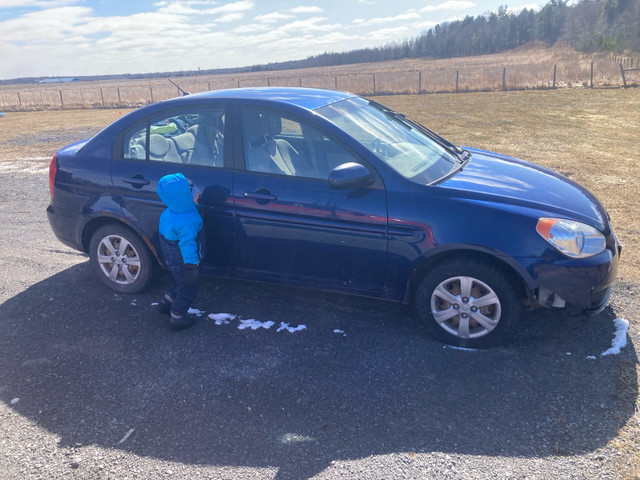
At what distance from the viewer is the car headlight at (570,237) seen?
3.45m

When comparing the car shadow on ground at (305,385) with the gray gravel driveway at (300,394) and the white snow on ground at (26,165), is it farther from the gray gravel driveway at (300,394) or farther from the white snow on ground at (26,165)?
the white snow on ground at (26,165)

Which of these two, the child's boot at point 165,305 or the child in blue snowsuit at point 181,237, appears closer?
the child in blue snowsuit at point 181,237

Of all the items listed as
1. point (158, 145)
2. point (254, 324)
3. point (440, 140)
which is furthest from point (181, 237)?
point (440, 140)

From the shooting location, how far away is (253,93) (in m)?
4.60

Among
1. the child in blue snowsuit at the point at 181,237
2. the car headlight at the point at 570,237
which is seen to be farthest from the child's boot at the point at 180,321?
the car headlight at the point at 570,237

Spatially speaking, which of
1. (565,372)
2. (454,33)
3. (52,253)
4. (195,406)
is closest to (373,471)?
(195,406)

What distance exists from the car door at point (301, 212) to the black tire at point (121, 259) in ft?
3.21

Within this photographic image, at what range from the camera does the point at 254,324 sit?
423 cm

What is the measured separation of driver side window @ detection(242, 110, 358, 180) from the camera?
13.1ft

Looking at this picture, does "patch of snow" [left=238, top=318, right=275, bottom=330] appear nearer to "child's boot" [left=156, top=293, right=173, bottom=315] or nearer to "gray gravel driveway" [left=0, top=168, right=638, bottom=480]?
"gray gravel driveway" [left=0, top=168, right=638, bottom=480]

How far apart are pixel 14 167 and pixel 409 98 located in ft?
69.5

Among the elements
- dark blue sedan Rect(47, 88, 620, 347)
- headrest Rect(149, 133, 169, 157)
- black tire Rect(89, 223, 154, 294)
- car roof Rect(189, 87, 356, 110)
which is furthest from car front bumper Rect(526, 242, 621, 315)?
black tire Rect(89, 223, 154, 294)

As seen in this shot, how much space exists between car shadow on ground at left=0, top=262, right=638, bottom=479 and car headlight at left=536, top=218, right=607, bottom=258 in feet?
2.43

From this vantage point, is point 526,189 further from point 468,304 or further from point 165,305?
point 165,305
